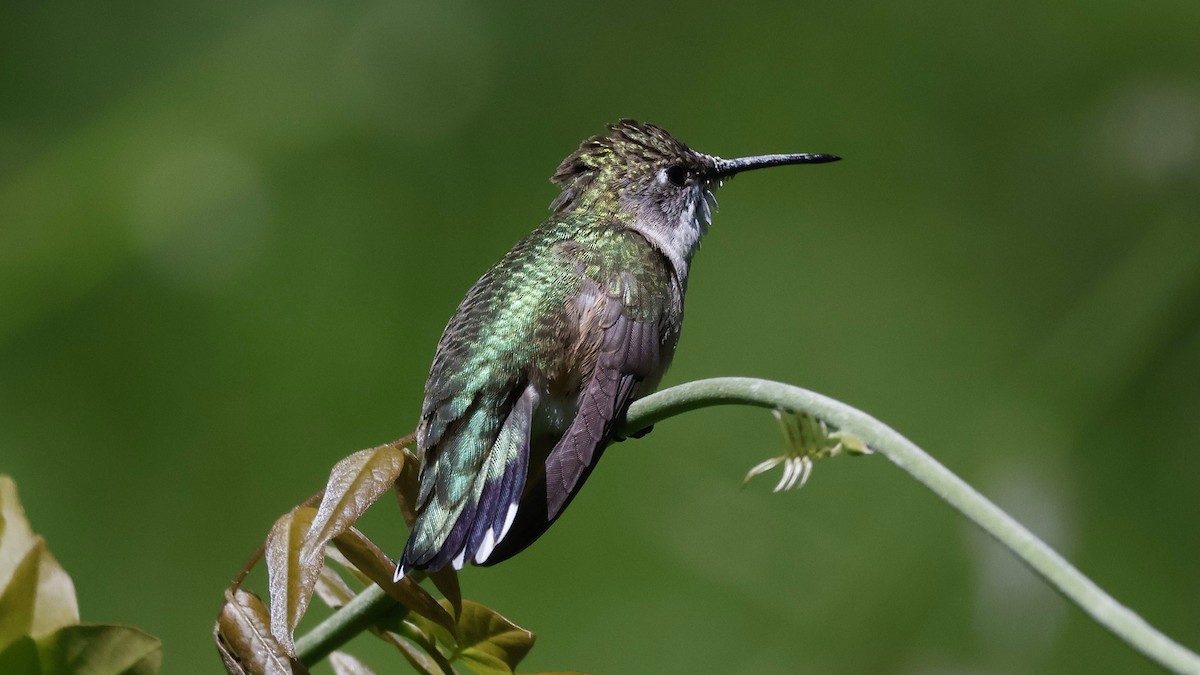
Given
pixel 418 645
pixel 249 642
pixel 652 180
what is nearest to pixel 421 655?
pixel 418 645

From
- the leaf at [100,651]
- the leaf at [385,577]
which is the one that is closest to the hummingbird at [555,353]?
the leaf at [385,577]

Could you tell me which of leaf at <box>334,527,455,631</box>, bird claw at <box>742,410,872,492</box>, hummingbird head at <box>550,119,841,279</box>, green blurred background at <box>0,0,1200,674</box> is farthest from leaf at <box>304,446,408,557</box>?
green blurred background at <box>0,0,1200,674</box>

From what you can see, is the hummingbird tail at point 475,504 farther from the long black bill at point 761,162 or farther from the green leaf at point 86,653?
the long black bill at point 761,162

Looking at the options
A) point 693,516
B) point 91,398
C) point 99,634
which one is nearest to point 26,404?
point 91,398

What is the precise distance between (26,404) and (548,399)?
184 centimetres

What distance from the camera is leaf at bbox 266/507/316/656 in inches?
26.3

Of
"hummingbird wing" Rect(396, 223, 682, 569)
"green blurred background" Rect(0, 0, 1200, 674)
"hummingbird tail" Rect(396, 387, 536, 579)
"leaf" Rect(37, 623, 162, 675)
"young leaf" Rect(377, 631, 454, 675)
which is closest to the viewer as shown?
"leaf" Rect(37, 623, 162, 675)

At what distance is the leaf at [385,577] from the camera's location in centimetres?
70

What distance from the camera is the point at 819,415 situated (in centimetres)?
66

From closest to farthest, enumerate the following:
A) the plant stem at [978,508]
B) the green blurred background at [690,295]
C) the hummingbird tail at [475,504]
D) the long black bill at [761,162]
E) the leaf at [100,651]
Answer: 1. the plant stem at [978,508]
2. the leaf at [100,651]
3. the hummingbird tail at [475,504]
4. the long black bill at [761,162]
5. the green blurred background at [690,295]

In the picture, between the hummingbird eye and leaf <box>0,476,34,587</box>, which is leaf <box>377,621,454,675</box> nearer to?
leaf <box>0,476,34,587</box>

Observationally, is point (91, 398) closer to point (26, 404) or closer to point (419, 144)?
point (26, 404)

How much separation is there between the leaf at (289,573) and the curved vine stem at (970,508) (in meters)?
0.05

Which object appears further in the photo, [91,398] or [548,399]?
[91,398]
